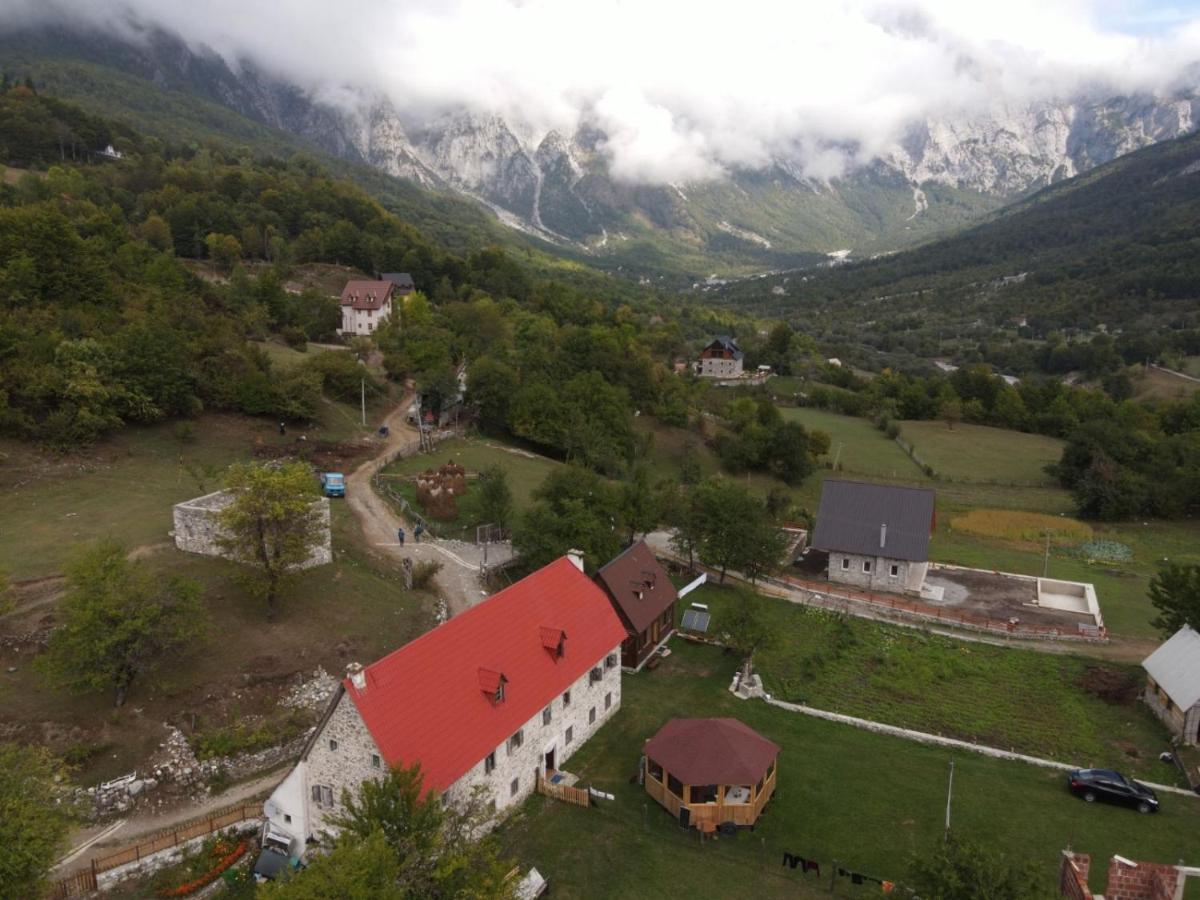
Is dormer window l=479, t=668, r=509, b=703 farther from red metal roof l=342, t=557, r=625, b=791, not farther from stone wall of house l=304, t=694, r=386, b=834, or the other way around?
stone wall of house l=304, t=694, r=386, b=834

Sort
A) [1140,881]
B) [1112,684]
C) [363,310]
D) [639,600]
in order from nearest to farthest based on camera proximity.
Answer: [1140,881]
[1112,684]
[639,600]
[363,310]

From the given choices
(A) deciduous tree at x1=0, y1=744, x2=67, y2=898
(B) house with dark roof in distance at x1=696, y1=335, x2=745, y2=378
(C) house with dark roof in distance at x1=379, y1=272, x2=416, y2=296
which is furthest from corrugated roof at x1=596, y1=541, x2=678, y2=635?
(B) house with dark roof in distance at x1=696, y1=335, x2=745, y2=378

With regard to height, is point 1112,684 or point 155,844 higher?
point 1112,684

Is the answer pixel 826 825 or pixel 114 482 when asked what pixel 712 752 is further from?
pixel 114 482

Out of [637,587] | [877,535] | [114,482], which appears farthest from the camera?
[877,535]

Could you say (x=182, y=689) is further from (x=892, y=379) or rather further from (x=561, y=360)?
(x=892, y=379)

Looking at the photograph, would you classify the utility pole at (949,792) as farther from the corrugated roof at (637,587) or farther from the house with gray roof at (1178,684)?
the corrugated roof at (637,587)

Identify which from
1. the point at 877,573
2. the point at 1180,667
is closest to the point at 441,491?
the point at 877,573
